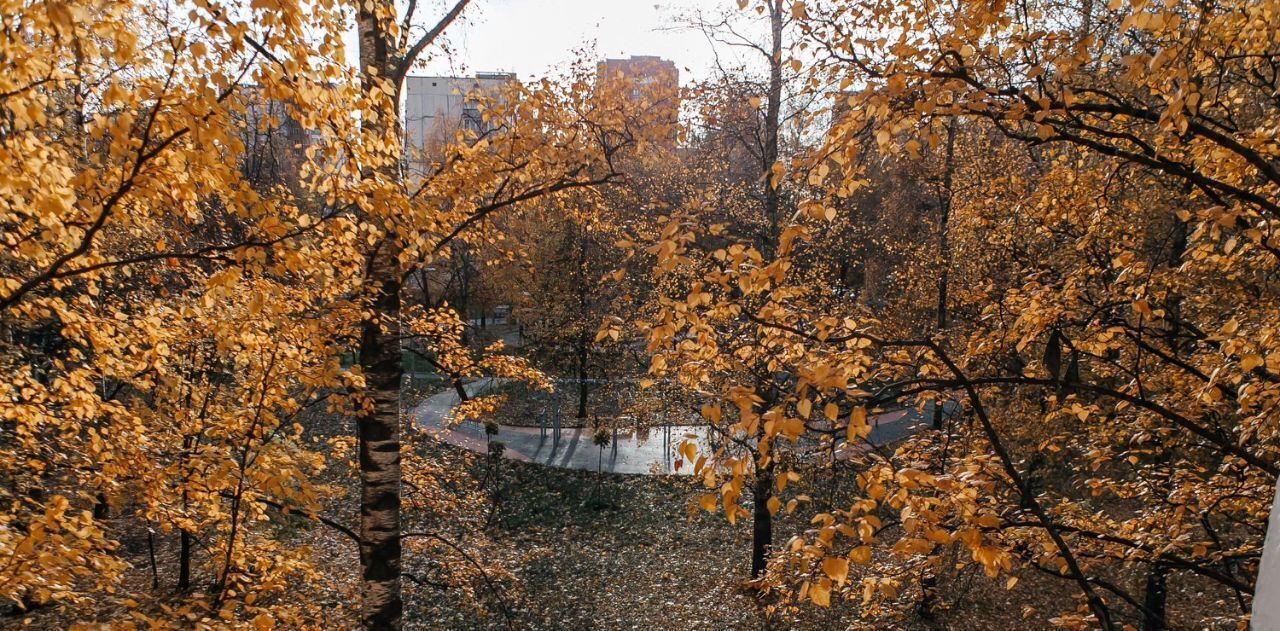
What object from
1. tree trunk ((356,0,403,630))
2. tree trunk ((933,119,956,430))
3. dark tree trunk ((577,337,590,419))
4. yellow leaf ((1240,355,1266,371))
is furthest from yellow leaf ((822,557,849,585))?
dark tree trunk ((577,337,590,419))

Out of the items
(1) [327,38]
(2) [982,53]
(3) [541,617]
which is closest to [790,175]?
(2) [982,53]

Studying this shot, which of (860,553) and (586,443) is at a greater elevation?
(860,553)

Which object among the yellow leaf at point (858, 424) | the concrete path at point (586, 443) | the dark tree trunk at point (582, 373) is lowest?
the concrete path at point (586, 443)

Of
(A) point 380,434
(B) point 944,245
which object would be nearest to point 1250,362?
(A) point 380,434

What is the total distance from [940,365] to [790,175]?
2413mm

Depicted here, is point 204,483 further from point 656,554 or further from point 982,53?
point 656,554

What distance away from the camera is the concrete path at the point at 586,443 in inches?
674

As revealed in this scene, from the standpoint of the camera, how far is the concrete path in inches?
674

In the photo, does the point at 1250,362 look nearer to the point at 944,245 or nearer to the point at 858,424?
the point at 858,424

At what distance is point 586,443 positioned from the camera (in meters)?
18.8

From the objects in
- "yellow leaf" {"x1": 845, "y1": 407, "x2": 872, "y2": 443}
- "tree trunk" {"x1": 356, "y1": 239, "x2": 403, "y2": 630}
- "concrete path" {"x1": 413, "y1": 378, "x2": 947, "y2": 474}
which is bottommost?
"concrete path" {"x1": 413, "y1": 378, "x2": 947, "y2": 474}

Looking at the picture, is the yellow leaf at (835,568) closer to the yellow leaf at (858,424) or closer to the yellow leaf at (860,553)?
the yellow leaf at (860,553)

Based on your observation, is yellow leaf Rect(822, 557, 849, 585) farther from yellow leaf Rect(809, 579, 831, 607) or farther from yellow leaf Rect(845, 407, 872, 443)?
yellow leaf Rect(845, 407, 872, 443)

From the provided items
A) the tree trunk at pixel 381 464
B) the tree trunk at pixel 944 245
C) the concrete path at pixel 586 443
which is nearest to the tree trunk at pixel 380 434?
the tree trunk at pixel 381 464
